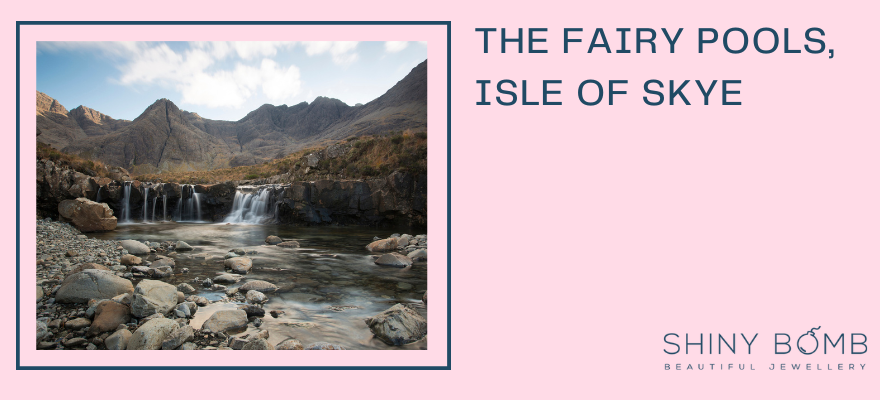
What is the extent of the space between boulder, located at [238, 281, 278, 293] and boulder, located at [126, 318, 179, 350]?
2.50 meters

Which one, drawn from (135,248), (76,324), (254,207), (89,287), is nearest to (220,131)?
(254,207)

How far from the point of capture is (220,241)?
49.7ft

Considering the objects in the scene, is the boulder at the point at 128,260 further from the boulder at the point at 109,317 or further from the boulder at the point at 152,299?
the boulder at the point at 109,317

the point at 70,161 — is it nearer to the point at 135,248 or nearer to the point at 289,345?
the point at 135,248

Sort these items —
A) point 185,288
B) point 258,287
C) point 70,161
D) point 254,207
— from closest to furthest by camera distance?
point 185,288 → point 258,287 → point 70,161 → point 254,207

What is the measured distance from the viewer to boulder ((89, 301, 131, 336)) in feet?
15.9

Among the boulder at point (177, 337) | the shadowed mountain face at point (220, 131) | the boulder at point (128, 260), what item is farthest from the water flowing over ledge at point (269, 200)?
the boulder at point (177, 337)

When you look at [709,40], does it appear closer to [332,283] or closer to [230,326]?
[230,326]

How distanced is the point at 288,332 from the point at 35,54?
4.17 m

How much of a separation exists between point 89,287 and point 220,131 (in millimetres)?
149030

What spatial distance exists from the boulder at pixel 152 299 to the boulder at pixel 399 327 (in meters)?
3.14

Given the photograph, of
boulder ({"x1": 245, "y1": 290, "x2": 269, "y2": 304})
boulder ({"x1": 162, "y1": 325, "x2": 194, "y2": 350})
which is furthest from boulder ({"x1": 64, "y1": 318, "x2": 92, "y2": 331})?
boulder ({"x1": 245, "y1": 290, "x2": 269, "y2": 304})

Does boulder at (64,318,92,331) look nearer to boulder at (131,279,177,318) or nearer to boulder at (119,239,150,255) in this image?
boulder at (131,279,177,318)

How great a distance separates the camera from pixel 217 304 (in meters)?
6.26
